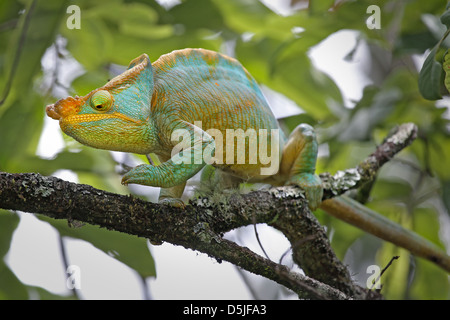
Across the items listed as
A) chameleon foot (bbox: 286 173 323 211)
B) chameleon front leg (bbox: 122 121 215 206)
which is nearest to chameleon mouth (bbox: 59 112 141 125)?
chameleon front leg (bbox: 122 121 215 206)

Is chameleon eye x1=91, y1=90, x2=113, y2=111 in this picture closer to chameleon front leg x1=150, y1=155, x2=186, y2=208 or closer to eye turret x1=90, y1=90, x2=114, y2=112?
eye turret x1=90, y1=90, x2=114, y2=112

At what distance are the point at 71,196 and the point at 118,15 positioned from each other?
1042 millimetres

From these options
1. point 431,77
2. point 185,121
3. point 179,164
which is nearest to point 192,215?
point 179,164

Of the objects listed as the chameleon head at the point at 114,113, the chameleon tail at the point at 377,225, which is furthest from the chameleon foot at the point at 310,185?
the chameleon head at the point at 114,113

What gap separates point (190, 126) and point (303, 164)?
51 cm

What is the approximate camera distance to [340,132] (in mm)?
2131

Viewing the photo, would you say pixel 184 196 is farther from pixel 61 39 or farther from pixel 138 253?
pixel 61 39

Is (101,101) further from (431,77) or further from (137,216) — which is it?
(431,77)

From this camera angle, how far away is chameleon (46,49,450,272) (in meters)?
1.19

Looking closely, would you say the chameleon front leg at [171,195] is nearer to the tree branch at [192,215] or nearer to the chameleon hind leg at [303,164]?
the tree branch at [192,215]

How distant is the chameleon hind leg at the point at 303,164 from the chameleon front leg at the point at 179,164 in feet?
1.51

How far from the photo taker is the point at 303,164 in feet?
5.37
